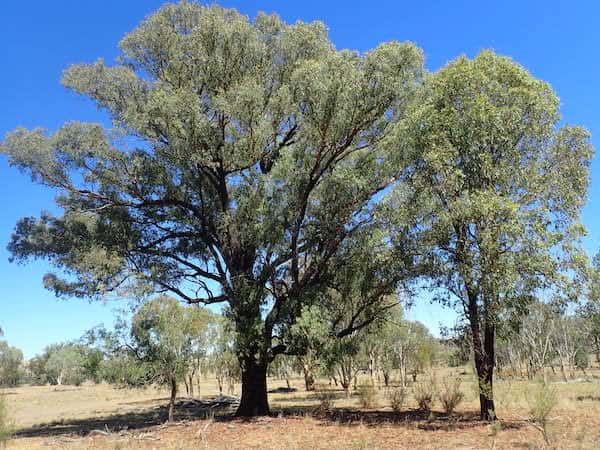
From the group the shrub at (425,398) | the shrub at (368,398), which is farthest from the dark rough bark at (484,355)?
the shrub at (368,398)

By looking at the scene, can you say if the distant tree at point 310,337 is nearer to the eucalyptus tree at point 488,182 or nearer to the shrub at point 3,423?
the eucalyptus tree at point 488,182

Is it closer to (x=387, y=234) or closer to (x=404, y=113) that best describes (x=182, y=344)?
(x=387, y=234)

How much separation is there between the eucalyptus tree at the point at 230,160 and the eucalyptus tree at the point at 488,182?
1780 millimetres

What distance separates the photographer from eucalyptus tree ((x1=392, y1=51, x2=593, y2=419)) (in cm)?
1169

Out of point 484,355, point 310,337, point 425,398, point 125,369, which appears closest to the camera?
point 484,355

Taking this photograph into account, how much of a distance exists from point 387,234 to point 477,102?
14.8ft

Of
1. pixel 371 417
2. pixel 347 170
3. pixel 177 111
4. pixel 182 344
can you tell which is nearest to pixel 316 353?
pixel 371 417

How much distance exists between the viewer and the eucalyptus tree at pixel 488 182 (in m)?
11.7

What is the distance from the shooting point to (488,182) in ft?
42.3

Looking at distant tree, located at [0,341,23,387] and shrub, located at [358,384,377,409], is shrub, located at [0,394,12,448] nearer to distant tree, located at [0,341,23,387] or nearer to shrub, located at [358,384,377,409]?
shrub, located at [358,384,377,409]

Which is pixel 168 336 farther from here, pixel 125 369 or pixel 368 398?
pixel 368 398

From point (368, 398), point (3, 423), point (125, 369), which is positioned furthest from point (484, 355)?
point (3, 423)

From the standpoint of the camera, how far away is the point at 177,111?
48.4 ft

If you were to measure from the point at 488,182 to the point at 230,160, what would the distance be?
27.7 feet
